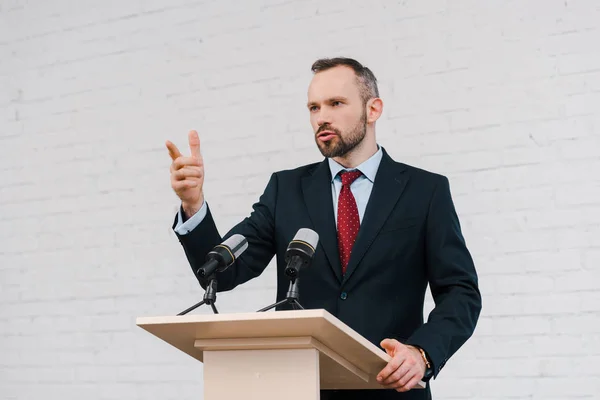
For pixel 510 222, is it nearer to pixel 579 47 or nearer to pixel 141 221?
pixel 579 47

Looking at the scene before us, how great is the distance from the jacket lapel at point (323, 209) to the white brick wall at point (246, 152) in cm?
105

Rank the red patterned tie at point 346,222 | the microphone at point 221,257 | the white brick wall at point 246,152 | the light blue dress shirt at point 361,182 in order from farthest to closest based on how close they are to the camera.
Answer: the white brick wall at point 246,152 → the light blue dress shirt at point 361,182 → the red patterned tie at point 346,222 → the microphone at point 221,257

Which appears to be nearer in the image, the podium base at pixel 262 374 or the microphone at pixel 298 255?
the podium base at pixel 262 374

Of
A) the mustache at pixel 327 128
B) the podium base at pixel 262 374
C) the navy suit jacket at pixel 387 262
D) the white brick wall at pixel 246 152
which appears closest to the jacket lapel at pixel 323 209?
the navy suit jacket at pixel 387 262

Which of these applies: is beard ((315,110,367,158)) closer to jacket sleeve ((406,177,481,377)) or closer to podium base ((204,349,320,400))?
jacket sleeve ((406,177,481,377))

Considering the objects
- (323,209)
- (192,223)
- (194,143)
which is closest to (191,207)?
(192,223)

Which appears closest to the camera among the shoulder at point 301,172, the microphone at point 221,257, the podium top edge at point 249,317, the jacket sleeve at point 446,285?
the podium top edge at point 249,317

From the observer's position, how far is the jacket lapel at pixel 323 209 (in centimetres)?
186

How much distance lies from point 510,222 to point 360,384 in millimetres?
1470

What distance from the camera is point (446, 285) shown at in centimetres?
184

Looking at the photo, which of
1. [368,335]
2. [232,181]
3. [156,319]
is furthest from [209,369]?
[232,181]

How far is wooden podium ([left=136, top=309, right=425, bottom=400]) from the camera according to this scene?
1305mm

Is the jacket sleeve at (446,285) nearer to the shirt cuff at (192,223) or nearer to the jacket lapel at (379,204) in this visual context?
the jacket lapel at (379,204)

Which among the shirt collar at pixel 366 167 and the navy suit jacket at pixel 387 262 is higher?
the shirt collar at pixel 366 167
